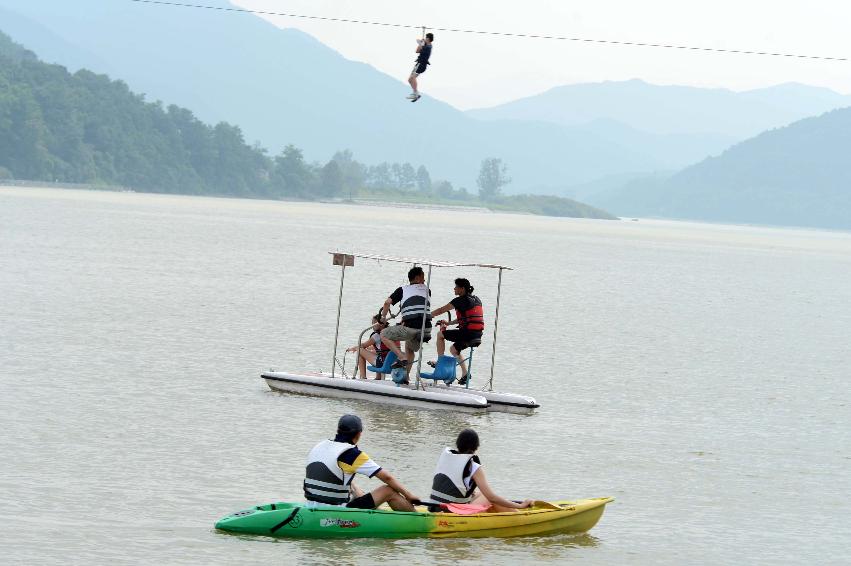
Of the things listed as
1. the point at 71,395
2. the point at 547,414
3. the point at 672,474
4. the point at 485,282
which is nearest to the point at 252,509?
the point at 672,474

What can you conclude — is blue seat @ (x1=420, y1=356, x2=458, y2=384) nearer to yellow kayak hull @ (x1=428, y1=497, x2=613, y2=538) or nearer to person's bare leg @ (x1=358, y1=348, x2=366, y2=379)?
person's bare leg @ (x1=358, y1=348, x2=366, y2=379)

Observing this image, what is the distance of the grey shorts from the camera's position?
2767 cm

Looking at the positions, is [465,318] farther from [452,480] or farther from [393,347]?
[452,480]

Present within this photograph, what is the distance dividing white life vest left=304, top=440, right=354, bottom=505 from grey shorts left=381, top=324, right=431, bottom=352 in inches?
396

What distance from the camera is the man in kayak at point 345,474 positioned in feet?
55.9

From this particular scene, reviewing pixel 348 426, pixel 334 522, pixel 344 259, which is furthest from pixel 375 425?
pixel 348 426

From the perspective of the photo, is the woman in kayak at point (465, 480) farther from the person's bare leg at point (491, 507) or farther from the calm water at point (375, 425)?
the calm water at point (375, 425)

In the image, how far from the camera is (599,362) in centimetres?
4412

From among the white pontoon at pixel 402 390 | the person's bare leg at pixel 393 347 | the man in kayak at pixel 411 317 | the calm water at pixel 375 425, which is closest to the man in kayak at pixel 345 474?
the calm water at pixel 375 425

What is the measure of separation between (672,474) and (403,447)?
4711 mm

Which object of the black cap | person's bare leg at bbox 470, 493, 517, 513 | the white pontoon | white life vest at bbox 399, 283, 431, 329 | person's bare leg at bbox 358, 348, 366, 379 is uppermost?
white life vest at bbox 399, 283, 431, 329

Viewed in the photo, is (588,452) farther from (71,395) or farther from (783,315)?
(783,315)

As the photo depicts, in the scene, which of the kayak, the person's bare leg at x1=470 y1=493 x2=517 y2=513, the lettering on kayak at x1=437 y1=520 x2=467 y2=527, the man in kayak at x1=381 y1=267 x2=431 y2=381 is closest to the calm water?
the kayak

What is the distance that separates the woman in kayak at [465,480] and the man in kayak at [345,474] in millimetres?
454
